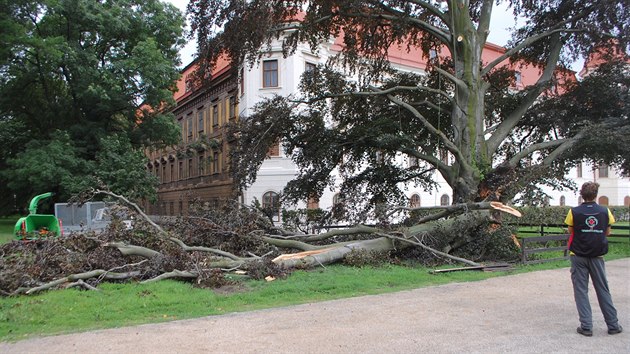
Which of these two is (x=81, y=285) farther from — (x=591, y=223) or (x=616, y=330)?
(x=616, y=330)

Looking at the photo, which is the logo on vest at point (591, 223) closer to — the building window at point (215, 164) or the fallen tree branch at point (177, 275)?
the fallen tree branch at point (177, 275)

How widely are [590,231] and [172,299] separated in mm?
5829

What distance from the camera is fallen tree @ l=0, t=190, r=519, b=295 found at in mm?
8508

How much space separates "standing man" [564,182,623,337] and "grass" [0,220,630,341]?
3333mm

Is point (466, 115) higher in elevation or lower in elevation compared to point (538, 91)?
lower

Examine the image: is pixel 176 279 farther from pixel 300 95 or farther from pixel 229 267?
pixel 300 95

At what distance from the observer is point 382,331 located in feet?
18.5

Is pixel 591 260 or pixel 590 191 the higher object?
pixel 590 191

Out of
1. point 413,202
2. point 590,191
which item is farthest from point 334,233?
point 590,191

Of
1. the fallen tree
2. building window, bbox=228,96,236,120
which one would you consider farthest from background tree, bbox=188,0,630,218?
building window, bbox=228,96,236,120

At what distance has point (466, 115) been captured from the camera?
49.2 feet

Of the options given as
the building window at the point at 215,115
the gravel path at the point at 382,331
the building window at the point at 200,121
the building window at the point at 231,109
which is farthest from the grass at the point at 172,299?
the building window at the point at 200,121

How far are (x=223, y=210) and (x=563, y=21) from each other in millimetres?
13109

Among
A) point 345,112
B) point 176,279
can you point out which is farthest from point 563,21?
point 176,279
